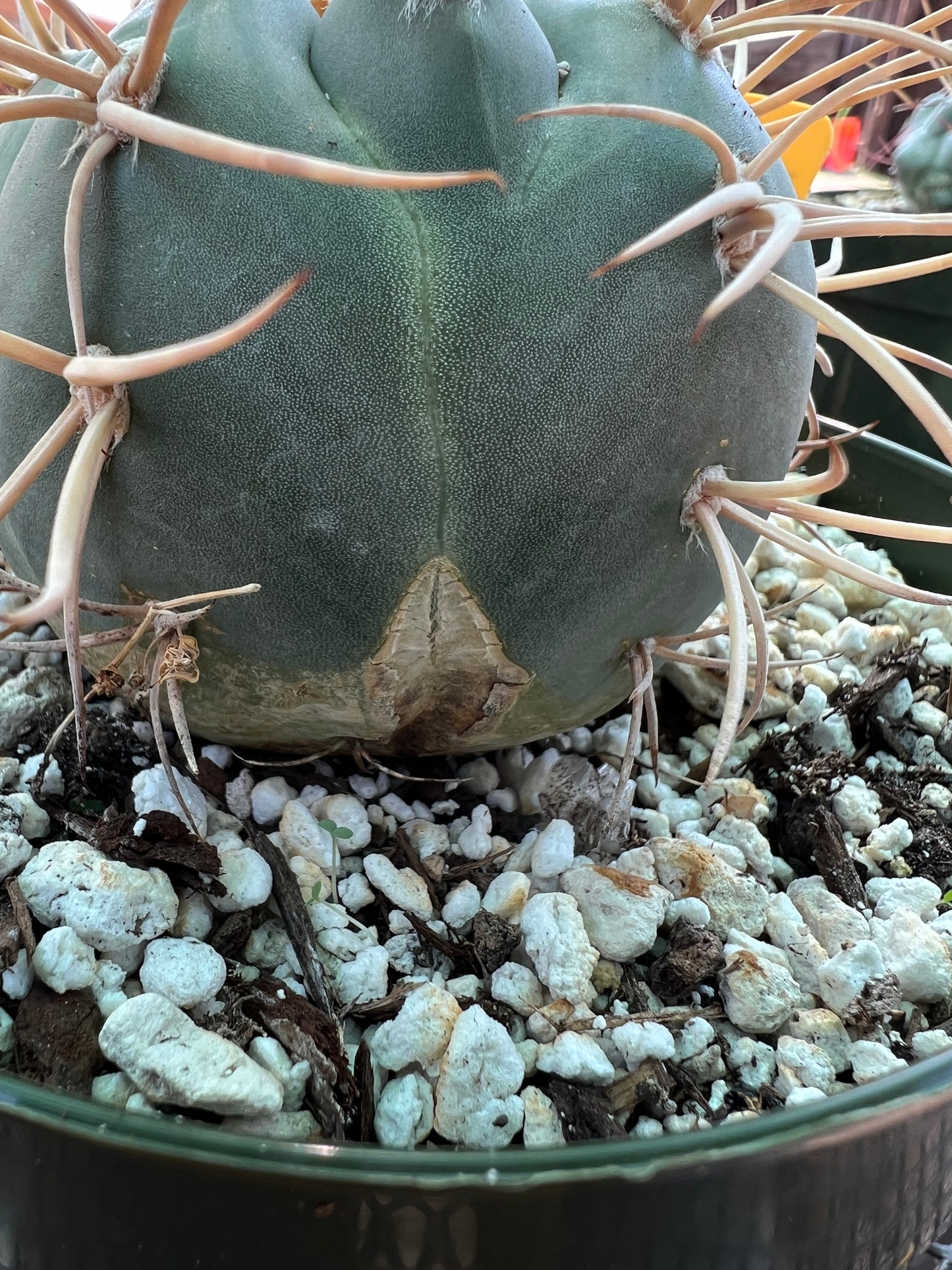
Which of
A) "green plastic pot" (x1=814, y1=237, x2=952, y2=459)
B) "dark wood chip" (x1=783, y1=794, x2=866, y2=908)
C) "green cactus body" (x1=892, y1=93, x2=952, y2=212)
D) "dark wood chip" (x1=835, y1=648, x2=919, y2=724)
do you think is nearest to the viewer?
"dark wood chip" (x1=783, y1=794, x2=866, y2=908)

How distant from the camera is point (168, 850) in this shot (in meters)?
0.60

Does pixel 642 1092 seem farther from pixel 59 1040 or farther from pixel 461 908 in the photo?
pixel 59 1040

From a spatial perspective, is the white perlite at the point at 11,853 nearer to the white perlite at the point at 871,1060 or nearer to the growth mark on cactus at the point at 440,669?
the growth mark on cactus at the point at 440,669

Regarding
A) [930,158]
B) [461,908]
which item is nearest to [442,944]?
[461,908]

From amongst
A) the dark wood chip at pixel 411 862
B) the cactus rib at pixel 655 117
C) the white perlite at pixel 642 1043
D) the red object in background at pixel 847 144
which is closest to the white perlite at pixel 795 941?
the white perlite at pixel 642 1043

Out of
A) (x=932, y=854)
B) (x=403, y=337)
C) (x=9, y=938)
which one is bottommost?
(x=932, y=854)

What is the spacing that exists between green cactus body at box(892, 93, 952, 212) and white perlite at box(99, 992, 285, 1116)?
1.44 m

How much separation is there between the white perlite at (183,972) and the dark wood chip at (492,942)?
15 cm

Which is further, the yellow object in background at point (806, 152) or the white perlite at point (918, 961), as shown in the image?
the yellow object in background at point (806, 152)

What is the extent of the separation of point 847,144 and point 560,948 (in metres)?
2.23

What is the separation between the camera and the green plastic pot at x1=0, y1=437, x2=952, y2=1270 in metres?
0.37

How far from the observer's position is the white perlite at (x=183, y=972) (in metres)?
0.55

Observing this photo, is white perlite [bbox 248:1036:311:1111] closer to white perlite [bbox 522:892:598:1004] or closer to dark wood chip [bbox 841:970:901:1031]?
white perlite [bbox 522:892:598:1004]

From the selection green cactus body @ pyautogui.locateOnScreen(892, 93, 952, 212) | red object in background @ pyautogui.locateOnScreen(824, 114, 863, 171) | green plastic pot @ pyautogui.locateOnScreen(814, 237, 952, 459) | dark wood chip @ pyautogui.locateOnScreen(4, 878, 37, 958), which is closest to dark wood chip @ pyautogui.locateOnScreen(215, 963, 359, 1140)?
dark wood chip @ pyautogui.locateOnScreen(4, 878, 37, 958)
